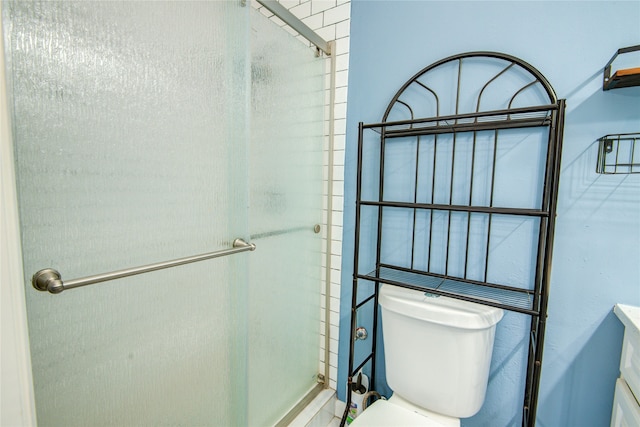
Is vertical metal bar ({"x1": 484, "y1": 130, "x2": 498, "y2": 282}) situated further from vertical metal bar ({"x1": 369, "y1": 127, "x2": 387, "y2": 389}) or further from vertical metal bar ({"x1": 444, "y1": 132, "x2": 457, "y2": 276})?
vertical metal bar ({"x1": 369, "y1": 127, "x2": 387, "y2": 389})

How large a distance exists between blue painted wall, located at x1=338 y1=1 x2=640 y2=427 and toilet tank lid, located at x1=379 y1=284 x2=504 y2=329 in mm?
188

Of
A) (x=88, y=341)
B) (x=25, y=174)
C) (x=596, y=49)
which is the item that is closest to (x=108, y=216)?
(x=25, y=174)

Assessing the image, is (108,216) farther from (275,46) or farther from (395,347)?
(395,347)

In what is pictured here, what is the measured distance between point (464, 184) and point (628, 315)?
586 mm

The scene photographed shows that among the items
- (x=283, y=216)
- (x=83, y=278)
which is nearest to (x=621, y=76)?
(x=283, y=216)

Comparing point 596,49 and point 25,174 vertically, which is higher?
point 596,49

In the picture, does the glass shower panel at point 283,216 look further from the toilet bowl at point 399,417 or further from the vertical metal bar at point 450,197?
the vertical metal bar at point 450,197

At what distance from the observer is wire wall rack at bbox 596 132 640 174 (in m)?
0.88

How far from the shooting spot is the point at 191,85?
2.80 feet

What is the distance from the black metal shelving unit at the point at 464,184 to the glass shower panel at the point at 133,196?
499mm

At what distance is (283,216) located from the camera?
1257 mm

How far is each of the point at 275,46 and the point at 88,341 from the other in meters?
1.10

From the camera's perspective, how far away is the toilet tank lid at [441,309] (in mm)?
959

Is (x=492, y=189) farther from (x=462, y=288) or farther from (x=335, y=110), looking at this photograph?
(x=335, y=110)
